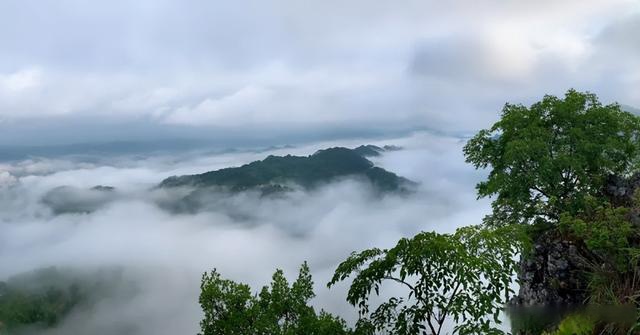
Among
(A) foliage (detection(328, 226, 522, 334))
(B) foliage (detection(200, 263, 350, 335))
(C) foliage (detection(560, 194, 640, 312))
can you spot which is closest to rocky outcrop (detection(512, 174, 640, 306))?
(C) foliage (detection(560, 194, 640, 312))

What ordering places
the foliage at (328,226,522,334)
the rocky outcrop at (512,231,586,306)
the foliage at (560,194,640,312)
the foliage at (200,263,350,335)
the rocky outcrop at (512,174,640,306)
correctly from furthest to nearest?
the rocky outcrop at (512,231,586,306)
the rocky outcrop at (512,174,640,306)
the foliage at (560,194,640,312)
the foliage at (200,263,350,335)
the foliage at (328,226,522,334)

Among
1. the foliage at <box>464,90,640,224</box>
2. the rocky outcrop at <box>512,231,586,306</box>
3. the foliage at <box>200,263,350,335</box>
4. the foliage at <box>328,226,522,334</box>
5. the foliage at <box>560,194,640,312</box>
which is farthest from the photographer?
the foliage at <box>464,90,640,224</box>

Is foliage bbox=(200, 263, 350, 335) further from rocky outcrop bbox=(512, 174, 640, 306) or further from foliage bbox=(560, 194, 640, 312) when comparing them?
rocky outcrop bbox=(512, 174, 640, 306)

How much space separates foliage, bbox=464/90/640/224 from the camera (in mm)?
28219

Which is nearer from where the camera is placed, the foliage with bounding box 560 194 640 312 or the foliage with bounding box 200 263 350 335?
the foliage with bounding box 200 263 350 335

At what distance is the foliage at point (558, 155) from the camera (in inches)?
1111

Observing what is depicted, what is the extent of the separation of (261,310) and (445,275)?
5342mm

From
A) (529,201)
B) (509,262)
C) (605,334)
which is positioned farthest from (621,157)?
(509,262)

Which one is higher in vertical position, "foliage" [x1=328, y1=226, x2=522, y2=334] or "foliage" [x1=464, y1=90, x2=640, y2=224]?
"foliage" [x1=464, y1=90, x2=640, y2=224]

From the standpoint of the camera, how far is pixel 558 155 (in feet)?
91.4

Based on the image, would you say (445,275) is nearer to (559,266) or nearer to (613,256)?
(613,256)

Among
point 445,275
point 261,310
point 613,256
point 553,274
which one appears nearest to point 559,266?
point 553,274

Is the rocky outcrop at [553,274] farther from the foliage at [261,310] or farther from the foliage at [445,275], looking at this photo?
the foliage at [261,310]

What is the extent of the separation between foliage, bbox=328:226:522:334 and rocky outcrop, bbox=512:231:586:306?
15136mm
